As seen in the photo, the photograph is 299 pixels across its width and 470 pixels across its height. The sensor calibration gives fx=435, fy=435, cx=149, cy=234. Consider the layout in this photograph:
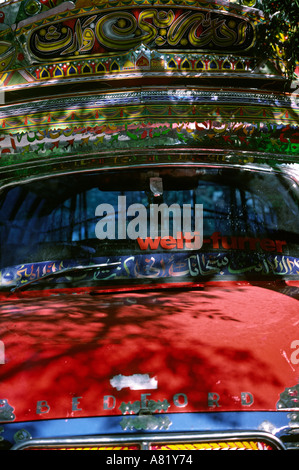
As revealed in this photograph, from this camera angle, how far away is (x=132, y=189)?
260 cm

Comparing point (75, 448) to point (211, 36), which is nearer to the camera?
point (75, 448)

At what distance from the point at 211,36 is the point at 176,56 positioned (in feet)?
0.84

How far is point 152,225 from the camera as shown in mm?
2441

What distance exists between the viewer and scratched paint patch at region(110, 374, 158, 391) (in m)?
1.24

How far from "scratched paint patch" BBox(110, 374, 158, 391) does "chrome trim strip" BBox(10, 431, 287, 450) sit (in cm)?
13

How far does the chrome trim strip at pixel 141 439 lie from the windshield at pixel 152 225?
3.72 ft

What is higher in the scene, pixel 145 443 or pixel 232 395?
pixel 232 395

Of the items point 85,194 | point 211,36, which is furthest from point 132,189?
point 211,36

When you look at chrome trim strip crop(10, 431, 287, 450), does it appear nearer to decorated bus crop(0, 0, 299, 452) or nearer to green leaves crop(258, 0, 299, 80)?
decorated bus crop(0, 0, 299, 452)

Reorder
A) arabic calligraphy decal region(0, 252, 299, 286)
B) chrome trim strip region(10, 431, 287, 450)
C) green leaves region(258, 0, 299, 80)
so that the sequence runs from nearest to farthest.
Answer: chrome trim strip region(10, 431, 287, 450), arabic calligraphy decal region(0, 252, 299, 286), green leaves region(258, 0, 299, 80)

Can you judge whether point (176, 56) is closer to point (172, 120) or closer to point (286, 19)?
point (172, 120)

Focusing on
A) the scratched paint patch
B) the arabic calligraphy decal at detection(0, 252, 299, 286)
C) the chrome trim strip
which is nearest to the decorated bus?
the arabic calligraphy decal at detection(0, 252, 299, 286)

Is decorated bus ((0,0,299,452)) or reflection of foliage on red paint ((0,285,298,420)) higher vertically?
decorated bus ((0,0,299,452))
